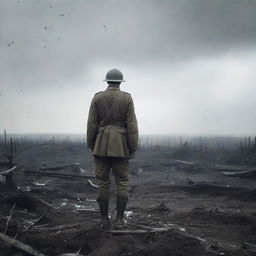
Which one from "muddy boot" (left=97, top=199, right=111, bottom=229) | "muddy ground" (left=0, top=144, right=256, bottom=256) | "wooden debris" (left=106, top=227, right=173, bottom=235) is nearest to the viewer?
"muddy ground" (left=0, top=144, right=256, bottom=256)

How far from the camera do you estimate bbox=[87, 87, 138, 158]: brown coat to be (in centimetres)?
646

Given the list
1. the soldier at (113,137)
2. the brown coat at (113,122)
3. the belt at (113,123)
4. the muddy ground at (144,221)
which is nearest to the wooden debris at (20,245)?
the muddy ground at (144,221)

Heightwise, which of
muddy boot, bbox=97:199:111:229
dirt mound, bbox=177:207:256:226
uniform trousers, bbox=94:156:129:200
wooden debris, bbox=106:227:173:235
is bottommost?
dirt mound, bbox=177:207:256:226

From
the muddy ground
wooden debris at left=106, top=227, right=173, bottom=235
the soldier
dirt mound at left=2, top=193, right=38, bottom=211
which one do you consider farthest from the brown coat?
dirt mound at left=2, top=193, right=38, bottom=211

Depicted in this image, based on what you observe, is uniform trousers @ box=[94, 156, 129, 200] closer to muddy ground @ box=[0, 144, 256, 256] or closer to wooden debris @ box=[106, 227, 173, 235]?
muddy ground @ box=[0, 144, 256, 256]

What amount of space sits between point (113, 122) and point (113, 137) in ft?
0.99

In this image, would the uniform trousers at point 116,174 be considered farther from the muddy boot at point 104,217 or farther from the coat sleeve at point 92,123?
the coat sleeve at point 92,123

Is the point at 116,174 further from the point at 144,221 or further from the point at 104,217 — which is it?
the point at 144,221

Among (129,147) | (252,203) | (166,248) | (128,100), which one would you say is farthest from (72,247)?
(252,203)

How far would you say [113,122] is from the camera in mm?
6570

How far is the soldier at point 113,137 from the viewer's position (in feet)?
21.1

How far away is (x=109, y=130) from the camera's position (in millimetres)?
6496

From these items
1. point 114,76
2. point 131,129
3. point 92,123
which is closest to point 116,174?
point 131,129

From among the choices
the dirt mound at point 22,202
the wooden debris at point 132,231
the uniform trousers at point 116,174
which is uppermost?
the uniform trousers at point 116,174
